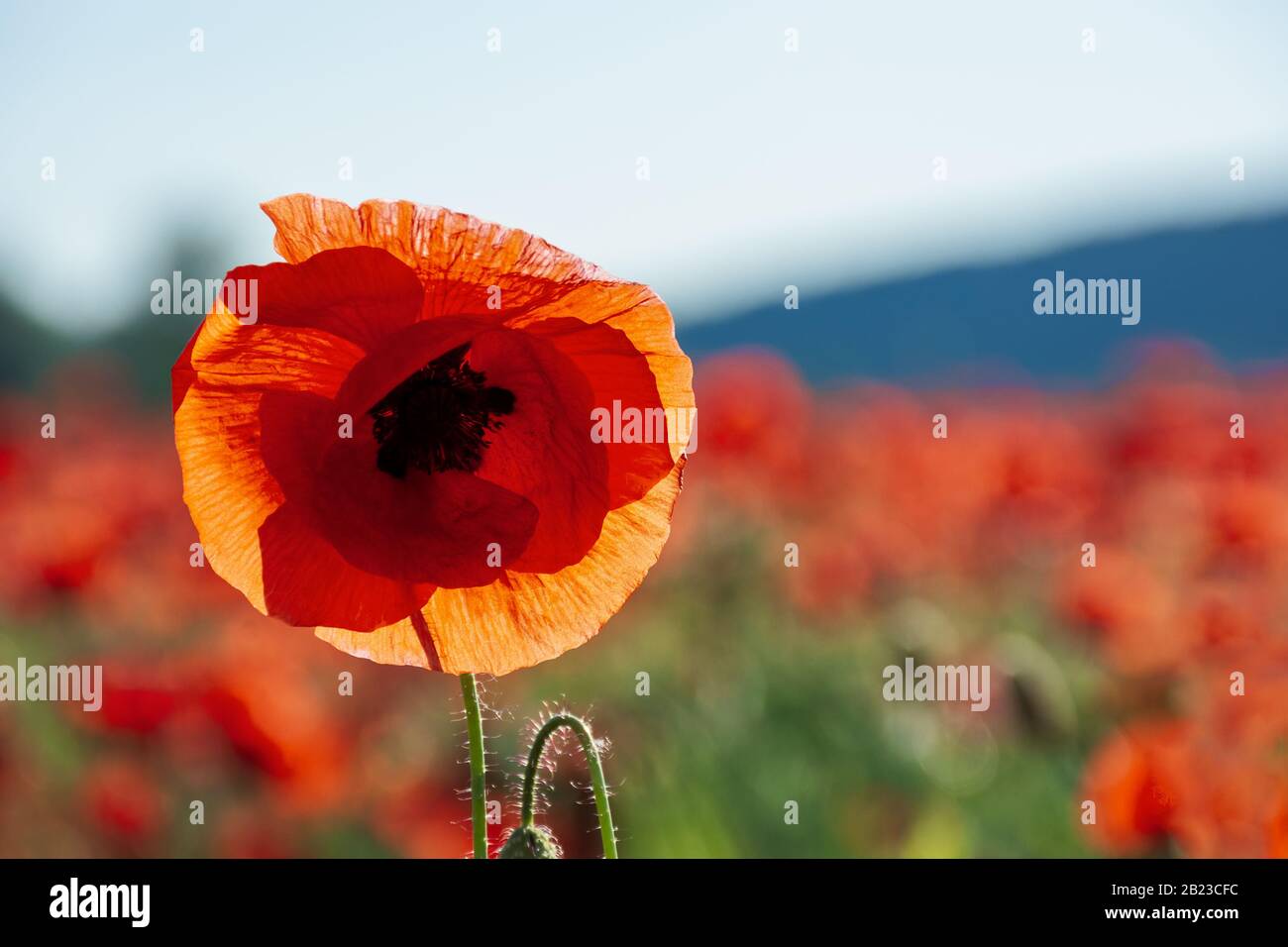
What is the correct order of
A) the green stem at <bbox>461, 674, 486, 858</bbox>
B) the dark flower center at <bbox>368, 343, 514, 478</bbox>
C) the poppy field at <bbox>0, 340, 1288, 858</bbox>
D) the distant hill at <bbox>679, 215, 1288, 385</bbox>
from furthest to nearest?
the distant hill at <bbox>679, 215, 1288, 385</bbox>
the poppy field at <bbox>0, 340, 1288, 858</bbox>
the dark flower center at <bbox>368, 343, 514, 478</bbox>
the green stem at <bbox>461, 674, 486, 858</bbox>

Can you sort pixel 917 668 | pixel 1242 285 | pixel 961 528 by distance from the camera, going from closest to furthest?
pixel 917 668, pixel 961 528, pixel 1242 285

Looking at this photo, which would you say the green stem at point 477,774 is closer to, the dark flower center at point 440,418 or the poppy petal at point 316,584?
the poppy petal at point 316,584

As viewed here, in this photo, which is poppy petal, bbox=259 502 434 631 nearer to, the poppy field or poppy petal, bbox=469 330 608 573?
poppy petal, bbox=469 330 608 573

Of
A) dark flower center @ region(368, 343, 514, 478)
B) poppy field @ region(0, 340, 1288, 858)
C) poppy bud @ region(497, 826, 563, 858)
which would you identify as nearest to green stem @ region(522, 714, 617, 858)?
poppy bud @ region(497, 826, 563, 858)

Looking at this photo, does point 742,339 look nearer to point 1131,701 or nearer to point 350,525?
point 1131,701

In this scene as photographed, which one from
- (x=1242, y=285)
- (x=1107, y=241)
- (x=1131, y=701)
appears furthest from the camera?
(x=1107, y=241)

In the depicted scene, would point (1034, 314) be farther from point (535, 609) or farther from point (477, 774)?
point (477, 774)
